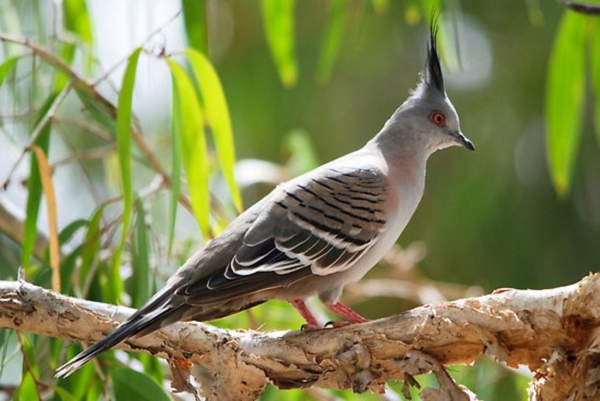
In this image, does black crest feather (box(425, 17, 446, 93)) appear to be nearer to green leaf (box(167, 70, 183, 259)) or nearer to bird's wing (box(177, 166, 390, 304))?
bird's wing (box(177, 166, 390, 304))

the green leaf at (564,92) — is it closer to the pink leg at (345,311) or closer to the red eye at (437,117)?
the red eye at (437,117)

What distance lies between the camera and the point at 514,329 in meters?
2.61

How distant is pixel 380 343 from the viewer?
2.70 metres

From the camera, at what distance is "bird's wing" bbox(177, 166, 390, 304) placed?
2.99 meters

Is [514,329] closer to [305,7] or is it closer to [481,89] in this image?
[481,89]

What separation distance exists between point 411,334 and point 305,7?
23.6 ft

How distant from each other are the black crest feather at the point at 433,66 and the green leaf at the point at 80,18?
132 cm

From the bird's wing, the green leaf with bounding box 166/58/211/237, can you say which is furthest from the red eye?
the green leaf with bounding box 166/58/211/237

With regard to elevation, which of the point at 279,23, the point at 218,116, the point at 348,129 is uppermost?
the point at 279,23

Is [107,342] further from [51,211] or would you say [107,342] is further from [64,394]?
[51,211]

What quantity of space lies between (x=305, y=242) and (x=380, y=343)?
568mm

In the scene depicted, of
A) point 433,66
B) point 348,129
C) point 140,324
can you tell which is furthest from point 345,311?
point 348,129

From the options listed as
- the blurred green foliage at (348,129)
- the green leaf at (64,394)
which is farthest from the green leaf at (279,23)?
the green leaf at (64,394)

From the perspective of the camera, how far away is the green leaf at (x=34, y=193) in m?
3.36
